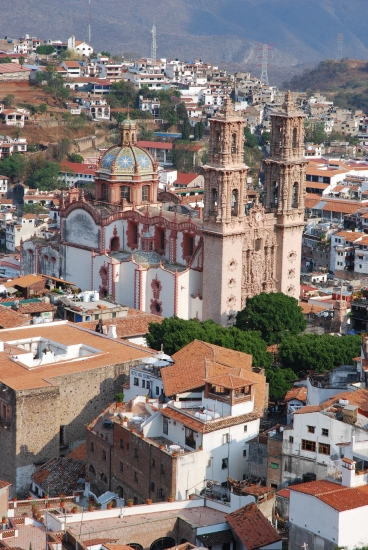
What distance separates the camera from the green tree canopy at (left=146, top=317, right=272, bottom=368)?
48.0 m

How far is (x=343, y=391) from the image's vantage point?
39.3m

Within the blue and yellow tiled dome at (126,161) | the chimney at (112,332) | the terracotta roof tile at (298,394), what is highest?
the blue and yellow tiled dome at (126,161)

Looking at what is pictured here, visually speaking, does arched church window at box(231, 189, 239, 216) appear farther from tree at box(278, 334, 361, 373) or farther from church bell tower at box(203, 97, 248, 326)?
tree at box(278, 334, 361, 373)

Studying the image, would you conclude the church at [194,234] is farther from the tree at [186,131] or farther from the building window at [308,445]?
the tree at [186,131]

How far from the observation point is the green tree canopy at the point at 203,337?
48031 mm

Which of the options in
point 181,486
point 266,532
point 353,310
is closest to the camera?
point 266,532

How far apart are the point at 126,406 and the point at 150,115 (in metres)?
89.5

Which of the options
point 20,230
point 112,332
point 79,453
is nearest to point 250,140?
point 20,230

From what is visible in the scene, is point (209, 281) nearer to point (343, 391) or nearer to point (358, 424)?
point (343, 391)

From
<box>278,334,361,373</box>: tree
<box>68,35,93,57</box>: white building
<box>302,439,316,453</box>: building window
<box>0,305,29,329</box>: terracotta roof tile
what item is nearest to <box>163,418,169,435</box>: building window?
<box>302,439,316,453</box>: building window

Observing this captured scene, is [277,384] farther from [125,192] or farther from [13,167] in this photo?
[13,167]

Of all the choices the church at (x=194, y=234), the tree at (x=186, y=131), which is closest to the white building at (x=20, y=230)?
the church at (x=194, y=234)

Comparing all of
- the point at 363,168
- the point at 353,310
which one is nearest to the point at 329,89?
the point at 363,168

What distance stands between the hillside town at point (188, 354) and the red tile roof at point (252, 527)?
5 centimetres
